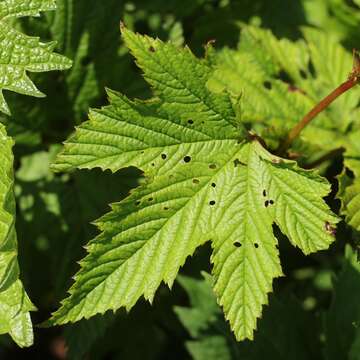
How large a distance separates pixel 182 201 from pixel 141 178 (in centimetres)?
59

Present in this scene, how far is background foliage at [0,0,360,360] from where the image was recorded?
6.78ft

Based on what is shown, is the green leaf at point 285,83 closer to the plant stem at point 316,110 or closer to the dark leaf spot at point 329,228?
the plant stem at point 316,110

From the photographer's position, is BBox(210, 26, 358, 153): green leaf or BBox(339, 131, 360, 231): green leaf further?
BBox(210, 26, 358, 153): green leaf

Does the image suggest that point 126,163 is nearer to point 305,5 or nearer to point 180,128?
point 180,128

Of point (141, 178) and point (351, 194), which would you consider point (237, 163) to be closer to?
point (351, 194)

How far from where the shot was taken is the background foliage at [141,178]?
6.78 ft

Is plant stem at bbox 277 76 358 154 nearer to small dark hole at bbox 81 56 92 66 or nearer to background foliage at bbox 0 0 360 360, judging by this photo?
background foliage at bbox 0 0 360 360

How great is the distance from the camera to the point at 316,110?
1.75 metres

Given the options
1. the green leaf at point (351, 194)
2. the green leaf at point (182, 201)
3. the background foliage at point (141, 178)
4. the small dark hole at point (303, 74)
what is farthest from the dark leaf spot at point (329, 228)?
the small dark hole at point (303, 74)

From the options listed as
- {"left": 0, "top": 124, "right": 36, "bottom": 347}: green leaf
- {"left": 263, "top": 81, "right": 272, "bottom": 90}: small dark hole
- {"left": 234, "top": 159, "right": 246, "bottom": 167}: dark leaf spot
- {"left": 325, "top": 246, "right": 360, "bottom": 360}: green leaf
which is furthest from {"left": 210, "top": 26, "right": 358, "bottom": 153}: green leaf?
{"left": 0, "top": 124, "right": 36, "bottom": 347}: green leaf

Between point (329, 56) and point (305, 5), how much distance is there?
1.57ft

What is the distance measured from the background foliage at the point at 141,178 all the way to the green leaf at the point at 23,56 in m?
0.35

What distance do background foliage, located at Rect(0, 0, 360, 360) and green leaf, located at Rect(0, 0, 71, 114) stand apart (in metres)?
0.35

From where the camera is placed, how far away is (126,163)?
1613 millimetres
